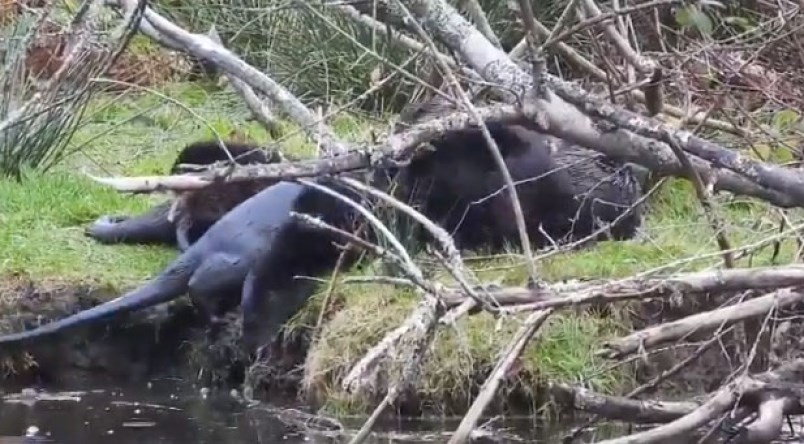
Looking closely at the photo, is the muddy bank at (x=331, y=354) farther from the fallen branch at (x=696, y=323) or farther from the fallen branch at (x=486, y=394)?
the fallen branch at (x=486, y=394)

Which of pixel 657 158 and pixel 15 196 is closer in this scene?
pixel 657 158

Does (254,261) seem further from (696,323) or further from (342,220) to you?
(696,323)

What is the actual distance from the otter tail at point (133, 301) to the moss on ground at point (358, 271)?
19 centimetres

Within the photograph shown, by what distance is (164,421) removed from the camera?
4.51 m

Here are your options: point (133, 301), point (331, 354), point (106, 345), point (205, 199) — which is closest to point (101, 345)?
point (106, 345)

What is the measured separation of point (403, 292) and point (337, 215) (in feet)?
1.69

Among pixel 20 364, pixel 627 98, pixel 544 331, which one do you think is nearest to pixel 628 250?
pixel 544 331

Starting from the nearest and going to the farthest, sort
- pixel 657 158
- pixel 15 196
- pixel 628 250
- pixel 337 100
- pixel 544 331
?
pixel 657 158, pixel 544 331, pixel 628 250, pixel 15 196, pixel 337 100

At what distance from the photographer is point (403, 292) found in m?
4.77

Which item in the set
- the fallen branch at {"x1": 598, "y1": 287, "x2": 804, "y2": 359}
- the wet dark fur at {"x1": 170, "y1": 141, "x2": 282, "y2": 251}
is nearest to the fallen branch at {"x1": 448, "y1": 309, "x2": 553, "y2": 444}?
the fallen branch at {"x1": 598, "y1": 287, "x2": 804, "y2": 359}

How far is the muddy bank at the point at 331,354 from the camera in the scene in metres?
4.39

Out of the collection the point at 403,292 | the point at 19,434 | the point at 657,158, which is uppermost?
the point at 657,158

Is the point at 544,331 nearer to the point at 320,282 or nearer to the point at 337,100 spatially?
the point at 320,282

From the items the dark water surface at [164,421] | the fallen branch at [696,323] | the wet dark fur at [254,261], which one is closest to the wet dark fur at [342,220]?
the wet dark fur at [254,261]
